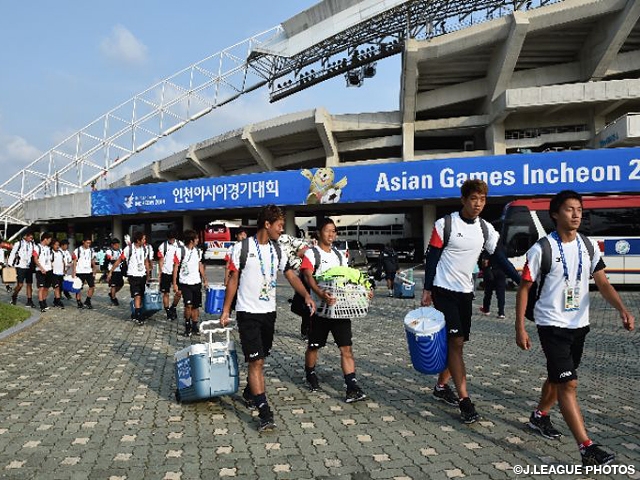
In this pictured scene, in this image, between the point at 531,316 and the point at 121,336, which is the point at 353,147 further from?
the point at 531,316

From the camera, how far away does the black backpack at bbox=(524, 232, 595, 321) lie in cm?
357

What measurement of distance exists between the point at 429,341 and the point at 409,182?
22.4 m

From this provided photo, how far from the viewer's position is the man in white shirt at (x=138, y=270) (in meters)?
10.1

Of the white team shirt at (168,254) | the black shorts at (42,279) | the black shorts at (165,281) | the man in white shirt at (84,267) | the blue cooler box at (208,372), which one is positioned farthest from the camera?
the man in white shirt at (84,267)

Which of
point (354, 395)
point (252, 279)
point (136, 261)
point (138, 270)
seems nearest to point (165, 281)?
point (138, 270)

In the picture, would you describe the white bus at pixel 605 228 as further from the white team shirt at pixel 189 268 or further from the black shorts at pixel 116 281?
the black shorts at pixel 116 281

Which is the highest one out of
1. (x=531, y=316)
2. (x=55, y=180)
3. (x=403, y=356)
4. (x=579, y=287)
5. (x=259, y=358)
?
(x=55, y=180)

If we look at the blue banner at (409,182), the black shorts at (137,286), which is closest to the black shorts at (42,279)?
the black shorts at (137,286)

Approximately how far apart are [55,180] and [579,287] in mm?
51825

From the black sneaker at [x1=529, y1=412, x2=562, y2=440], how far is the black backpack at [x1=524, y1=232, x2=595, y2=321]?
89 centimetres

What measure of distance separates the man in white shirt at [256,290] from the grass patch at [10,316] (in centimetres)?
629

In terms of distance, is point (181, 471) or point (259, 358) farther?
point (259, 358)

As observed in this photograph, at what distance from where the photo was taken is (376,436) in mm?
3934

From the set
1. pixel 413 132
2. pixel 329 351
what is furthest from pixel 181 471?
pixel 413 132
